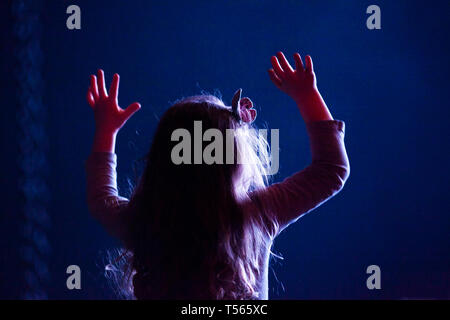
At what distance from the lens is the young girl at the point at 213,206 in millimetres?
497

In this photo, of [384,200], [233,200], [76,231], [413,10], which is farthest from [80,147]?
[413,10]

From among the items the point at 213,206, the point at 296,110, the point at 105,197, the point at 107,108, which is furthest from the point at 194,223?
the point at 296,110

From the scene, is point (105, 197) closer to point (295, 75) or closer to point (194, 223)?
point (194, 223)

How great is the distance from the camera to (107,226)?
549 mm

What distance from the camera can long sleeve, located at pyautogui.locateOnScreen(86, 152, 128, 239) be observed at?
0.54 meters

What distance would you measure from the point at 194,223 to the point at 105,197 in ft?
0.52

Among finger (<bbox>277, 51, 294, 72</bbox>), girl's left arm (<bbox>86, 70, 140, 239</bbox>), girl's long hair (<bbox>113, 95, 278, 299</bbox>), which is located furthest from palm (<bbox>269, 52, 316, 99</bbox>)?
girl's left arm (<bbox>86, 70, 140, 239</bbox>)

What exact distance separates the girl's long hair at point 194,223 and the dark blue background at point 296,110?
720mm

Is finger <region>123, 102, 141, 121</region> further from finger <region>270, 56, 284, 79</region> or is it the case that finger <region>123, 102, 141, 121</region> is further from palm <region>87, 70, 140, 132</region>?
finger <region>270, 56, 284, 79</region>

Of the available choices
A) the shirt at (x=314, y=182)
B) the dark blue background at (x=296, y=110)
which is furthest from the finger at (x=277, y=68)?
the dark blue background at (x=296, y=110)

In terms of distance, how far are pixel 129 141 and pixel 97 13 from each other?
478 mm

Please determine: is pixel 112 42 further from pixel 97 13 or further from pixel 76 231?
pixel 76 231

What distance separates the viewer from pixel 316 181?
1.61ft
